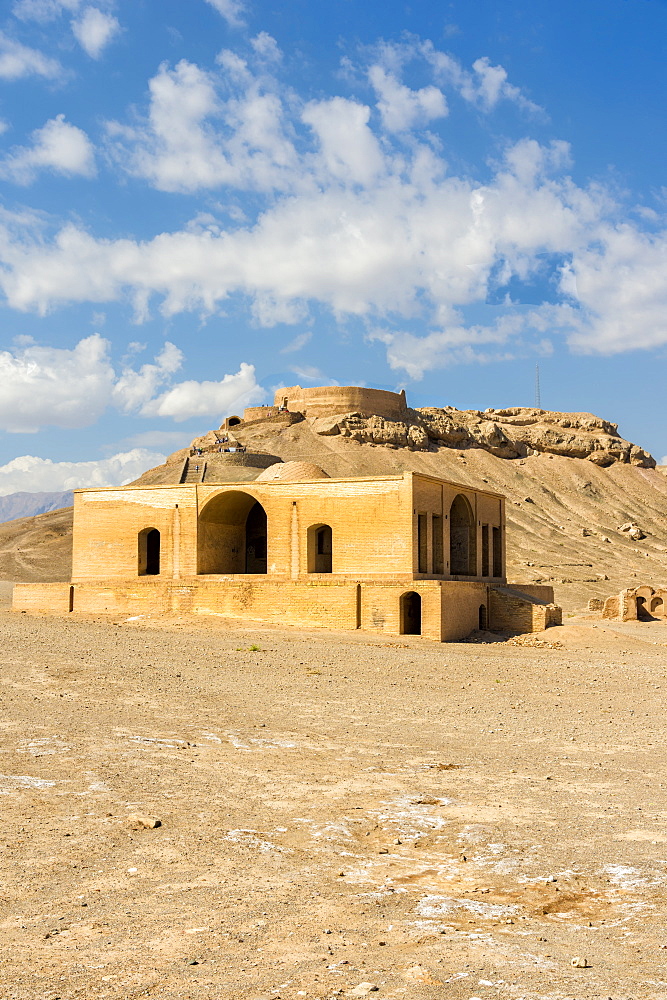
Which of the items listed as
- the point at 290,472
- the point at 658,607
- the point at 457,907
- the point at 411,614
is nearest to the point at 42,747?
the point at 457,907

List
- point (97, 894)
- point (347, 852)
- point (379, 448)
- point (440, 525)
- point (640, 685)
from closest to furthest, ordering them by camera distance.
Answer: point (97, 894)
point (347, 852)
point (640, 685)
point (440, 525)
point (379, 448)

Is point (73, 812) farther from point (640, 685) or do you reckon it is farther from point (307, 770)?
point (640, 685)

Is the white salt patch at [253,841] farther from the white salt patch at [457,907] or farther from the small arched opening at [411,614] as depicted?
the small arched opening at [411,614]

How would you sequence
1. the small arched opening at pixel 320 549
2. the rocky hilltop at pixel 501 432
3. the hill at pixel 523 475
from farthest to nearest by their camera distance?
the rocky hilltop at pixel 501 432, the hill at pixel 523 475, the small arched opening at pixel 320 549

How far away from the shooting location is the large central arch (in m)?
27.1

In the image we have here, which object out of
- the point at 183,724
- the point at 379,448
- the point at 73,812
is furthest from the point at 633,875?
the point at 379,448

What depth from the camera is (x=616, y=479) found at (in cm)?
7025

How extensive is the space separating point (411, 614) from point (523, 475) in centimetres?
4369

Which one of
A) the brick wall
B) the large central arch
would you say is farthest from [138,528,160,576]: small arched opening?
the brick wall

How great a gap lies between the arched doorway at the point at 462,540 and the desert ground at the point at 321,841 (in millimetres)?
14883

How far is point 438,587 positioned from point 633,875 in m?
17.0

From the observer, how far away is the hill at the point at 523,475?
167 feet

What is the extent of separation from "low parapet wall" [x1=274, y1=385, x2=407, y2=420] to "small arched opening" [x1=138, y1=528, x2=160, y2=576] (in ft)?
118

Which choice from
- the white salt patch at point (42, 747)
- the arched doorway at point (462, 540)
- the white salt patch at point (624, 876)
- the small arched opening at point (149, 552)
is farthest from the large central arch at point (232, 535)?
the white salt patch at point (624, 876)
